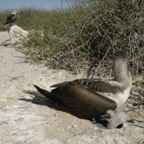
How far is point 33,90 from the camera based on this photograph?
17.1 feet

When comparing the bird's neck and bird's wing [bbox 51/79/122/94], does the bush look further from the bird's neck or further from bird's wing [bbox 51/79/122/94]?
bird's wing [bbox 51/79/122/94]

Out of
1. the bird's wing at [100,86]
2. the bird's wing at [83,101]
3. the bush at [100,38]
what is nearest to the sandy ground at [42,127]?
the bird's wing at [83,101]

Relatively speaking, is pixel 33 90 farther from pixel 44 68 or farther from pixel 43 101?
pixel 44 68

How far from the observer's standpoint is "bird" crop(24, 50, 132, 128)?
13.8 ft

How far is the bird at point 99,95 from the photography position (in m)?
4.21

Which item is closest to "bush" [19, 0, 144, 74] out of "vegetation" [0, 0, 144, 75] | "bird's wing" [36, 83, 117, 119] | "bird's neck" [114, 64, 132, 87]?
"vegetation" [0, 0, 144, 75]

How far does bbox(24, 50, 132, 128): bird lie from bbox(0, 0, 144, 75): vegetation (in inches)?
40.1

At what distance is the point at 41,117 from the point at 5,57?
11.4 feet

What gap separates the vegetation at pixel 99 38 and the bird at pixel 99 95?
1018 millimetres

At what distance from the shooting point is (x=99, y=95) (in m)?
4.23

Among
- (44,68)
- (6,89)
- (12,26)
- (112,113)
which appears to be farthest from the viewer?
(12,26)

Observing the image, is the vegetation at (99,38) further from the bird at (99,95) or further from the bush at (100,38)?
the bird at (99,95)

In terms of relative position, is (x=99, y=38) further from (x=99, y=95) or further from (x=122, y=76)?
(x=99, y=95)

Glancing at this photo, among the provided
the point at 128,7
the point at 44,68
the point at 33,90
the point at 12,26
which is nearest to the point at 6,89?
the point at 33,90
